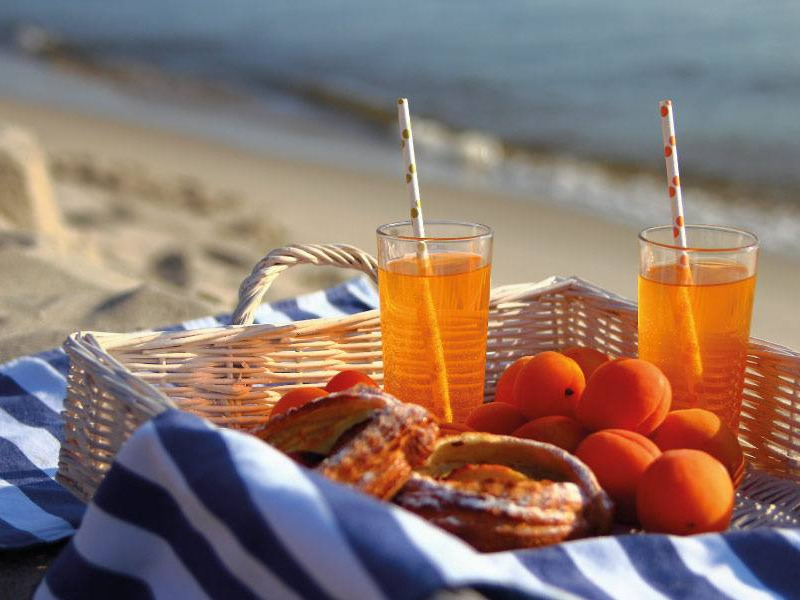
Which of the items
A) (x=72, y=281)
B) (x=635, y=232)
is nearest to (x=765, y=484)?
(x=72, y=281)

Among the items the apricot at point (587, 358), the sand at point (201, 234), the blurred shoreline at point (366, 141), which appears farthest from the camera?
the blurred shoreline at point (366, 141)

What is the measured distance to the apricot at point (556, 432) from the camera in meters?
1.26

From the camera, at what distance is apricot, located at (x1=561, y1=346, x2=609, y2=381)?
4.84ft

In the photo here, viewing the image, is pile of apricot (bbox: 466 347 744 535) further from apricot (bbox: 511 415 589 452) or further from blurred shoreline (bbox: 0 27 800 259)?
blurred shoreline (bbox: 0 27 800 259)

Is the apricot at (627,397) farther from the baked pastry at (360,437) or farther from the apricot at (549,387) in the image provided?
the baked pastry at (360,437)

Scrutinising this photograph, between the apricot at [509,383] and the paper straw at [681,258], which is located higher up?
the paper straw at [681,258]

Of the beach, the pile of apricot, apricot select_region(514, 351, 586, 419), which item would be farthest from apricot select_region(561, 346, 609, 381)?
the beach

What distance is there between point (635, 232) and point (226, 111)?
3.51m

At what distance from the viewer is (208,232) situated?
409cm

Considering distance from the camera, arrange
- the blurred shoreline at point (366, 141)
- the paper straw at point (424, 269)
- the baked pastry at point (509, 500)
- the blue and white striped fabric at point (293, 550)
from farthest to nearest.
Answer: the blurred shoreline at point (366, 141)
the paper straw at point (424, 269)
the baked pastry at point (509, 500)
the blue and white striped fabric at point (293, 550)

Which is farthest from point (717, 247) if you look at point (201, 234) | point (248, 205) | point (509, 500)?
point (248, 205)

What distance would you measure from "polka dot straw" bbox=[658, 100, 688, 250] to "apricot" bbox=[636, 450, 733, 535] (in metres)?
0.32

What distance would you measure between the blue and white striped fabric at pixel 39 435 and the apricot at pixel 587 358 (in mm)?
500

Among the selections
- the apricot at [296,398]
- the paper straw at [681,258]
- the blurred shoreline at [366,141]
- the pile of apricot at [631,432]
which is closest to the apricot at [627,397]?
the pile of apricot at [631,432]
